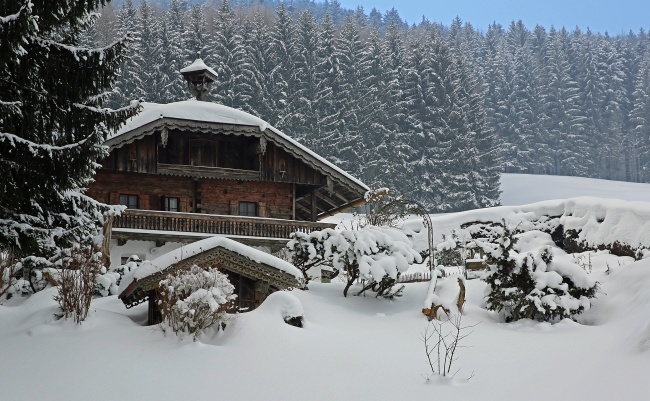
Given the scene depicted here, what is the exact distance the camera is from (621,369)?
11617mm

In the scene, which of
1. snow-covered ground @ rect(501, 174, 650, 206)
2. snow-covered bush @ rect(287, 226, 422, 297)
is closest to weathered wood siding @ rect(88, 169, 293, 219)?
snow-covered bush @ rect(287, 226, 422, 297)

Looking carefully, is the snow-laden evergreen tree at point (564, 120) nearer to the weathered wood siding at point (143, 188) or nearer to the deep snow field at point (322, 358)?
the weathered wood siding at point (143, 188)

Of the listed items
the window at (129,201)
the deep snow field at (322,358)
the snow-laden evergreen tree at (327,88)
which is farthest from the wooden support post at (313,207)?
the snow-laden evergreen tree at (327,88)

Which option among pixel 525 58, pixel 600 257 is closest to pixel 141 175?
pixel 600 257

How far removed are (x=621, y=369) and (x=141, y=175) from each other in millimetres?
21019

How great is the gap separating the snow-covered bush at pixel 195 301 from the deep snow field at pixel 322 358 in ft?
1.02

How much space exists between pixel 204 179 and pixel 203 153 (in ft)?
3.67

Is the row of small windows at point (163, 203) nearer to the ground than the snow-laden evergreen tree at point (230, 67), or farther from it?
nearer to the ground

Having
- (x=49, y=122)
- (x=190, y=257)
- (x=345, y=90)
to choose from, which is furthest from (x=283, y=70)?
(x=49, y=122)

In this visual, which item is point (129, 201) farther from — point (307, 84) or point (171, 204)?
point (307, 84)

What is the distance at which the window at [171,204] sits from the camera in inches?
1108

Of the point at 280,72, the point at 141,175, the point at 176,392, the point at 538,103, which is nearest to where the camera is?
the point at 176,392

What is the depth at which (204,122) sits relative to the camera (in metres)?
27.0

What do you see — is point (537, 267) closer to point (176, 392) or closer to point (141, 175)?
point (176, 392)
